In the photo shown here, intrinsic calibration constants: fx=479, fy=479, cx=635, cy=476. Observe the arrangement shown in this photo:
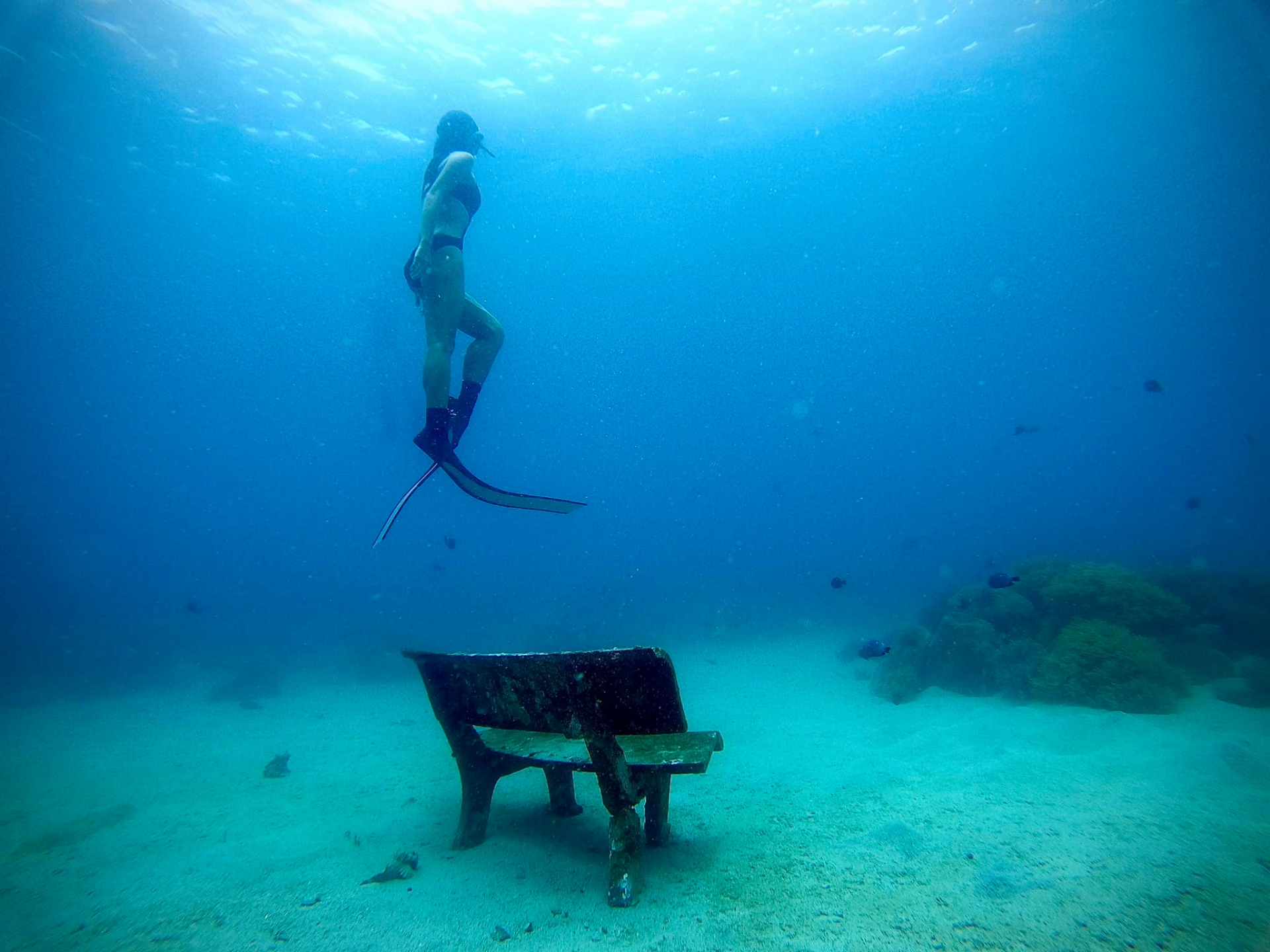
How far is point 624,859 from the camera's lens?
9.87ft

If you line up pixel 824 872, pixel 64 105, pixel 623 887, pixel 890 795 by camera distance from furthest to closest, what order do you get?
pixel 64 105 → pixel 890 795 → pixel 824 872 → pixel 623 887

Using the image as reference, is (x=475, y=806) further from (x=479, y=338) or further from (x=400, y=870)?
(x=479, y=338)

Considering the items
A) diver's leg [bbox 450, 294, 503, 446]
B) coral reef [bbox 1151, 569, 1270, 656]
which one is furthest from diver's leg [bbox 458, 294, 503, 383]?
coral reef [bbox 1151, 569, 1270, 656]

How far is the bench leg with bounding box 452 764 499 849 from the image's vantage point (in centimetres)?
376

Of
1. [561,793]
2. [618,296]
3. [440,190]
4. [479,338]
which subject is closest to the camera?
[561,793]

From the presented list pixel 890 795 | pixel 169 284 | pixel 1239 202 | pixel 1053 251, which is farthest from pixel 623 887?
A: pixel 1053 251

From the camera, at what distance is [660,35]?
22.7 metres

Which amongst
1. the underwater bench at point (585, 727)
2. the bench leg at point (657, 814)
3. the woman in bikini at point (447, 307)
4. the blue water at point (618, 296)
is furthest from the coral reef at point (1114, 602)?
the woman in bikini at point (447, 307)

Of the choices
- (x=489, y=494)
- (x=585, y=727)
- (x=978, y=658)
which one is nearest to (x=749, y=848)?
(x=585, y=727)

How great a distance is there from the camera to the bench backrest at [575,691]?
2.51m

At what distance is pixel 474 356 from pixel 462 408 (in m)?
0.84

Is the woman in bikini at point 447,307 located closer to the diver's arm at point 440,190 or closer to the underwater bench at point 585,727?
the diver's arm at point 440,190

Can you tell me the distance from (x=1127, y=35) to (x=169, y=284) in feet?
226

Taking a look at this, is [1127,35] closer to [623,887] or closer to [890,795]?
[890,795]
